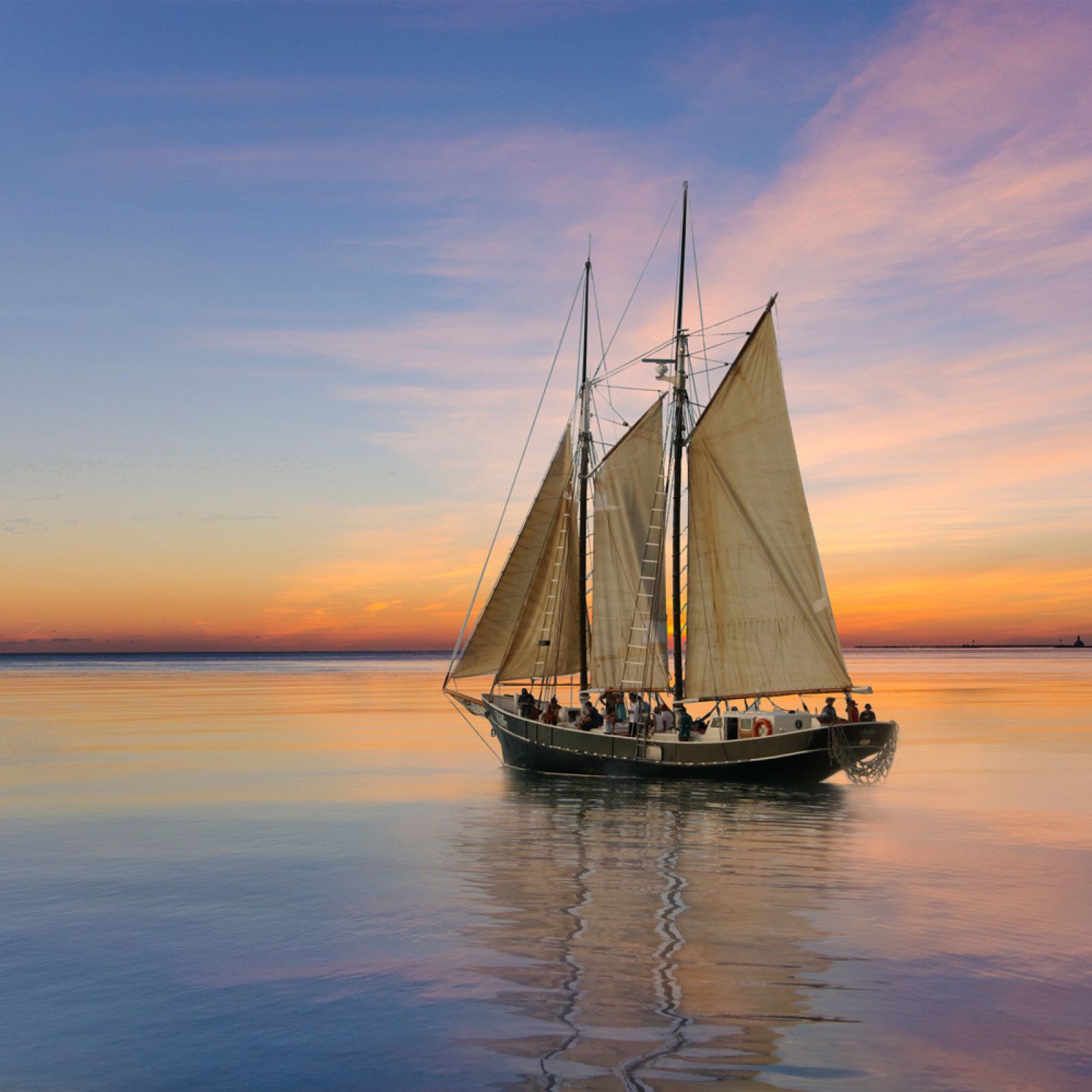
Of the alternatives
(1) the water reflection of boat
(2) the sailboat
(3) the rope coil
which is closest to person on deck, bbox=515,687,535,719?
(2) the sailboat

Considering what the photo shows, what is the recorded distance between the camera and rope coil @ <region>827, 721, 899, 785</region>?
142 ft

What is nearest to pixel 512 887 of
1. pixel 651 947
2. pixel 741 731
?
pixel 651 947

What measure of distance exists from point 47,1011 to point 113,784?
101 ft

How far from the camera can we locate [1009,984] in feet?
58.1

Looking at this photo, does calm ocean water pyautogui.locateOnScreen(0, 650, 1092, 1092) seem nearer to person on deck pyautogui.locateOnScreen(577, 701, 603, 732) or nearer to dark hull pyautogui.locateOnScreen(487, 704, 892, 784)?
dark hull pyautogui.locateOnScreen(487, 704, 892, 784)

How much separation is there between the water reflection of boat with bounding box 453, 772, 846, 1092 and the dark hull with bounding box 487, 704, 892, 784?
505 cm

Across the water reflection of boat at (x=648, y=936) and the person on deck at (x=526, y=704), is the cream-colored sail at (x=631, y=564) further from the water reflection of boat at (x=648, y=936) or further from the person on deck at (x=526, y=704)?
the water reflection of boat at (x=648, y=936)

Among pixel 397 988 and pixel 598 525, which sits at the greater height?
pixel 598 525

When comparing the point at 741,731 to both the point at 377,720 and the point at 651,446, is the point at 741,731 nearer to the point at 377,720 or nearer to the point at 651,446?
the point at 651,446

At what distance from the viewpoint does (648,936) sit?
2045cm

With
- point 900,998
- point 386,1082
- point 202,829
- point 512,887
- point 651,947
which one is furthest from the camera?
point 202,829

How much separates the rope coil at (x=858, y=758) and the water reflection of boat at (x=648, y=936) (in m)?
5.00

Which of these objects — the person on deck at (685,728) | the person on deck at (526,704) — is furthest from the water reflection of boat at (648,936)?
the person on deck at (526,704)

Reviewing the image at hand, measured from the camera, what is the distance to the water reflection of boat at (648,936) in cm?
1444
